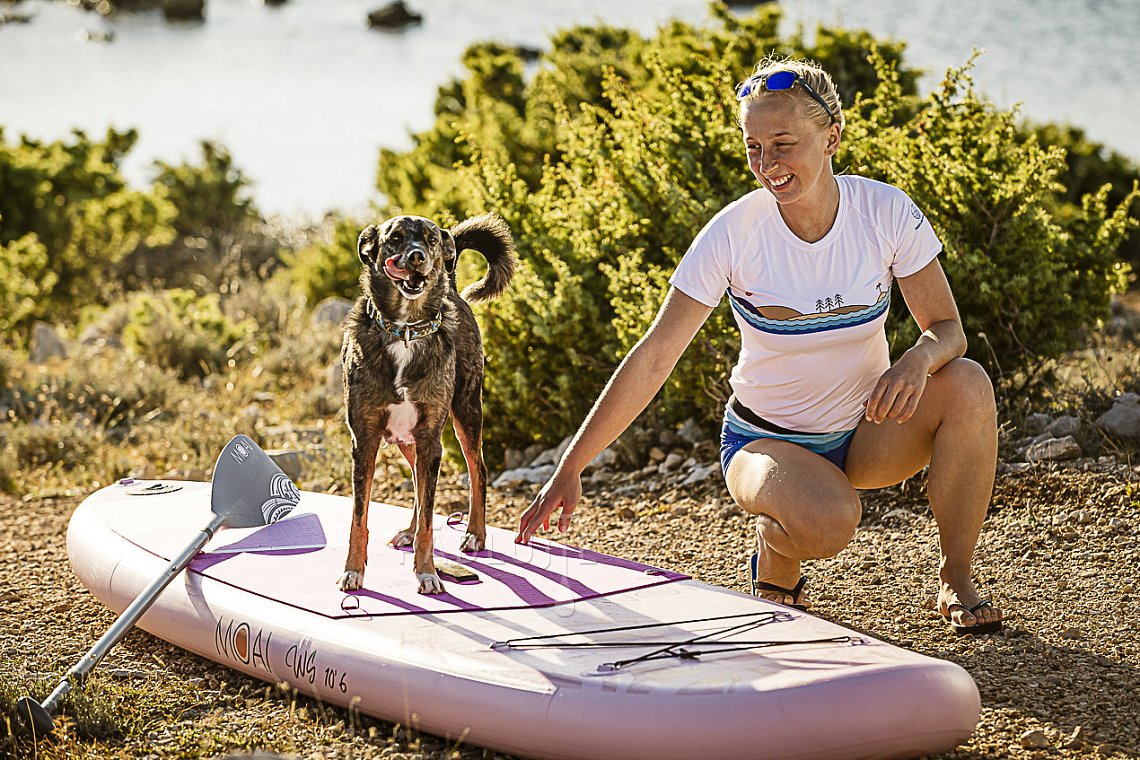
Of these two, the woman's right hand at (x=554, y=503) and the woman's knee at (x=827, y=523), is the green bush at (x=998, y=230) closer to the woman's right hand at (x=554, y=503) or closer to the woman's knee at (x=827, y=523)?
the woman's knee at (x=827, y=523)

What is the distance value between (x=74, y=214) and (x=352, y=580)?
9699 millimetres

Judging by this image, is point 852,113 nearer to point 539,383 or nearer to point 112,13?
point 539,383

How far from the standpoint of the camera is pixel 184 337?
381 inches

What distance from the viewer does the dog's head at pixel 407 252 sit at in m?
3.90

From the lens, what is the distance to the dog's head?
3.90 metres

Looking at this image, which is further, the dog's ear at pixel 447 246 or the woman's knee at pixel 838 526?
the dog's ear at pixel 447 246

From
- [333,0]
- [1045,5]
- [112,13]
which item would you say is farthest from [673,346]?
[112,13]

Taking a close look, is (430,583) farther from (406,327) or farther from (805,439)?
(805,439)

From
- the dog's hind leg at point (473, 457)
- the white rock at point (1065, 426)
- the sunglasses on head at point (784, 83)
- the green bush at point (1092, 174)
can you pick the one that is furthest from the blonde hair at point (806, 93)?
the green bush at point (1092, 174)

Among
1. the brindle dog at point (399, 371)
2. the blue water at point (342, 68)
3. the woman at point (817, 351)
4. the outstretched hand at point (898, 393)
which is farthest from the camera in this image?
the blue water at point (342, 68)

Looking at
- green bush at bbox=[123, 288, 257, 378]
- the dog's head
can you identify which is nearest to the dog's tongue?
the dog's head

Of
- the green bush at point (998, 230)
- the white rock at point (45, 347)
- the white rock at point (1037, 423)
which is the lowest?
the white rock at point (45, 347)

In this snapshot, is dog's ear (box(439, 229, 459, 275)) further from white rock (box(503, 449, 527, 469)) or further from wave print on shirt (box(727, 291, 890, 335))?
white rock (box(503, 449, 527, 469))

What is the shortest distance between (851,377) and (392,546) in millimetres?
1788
